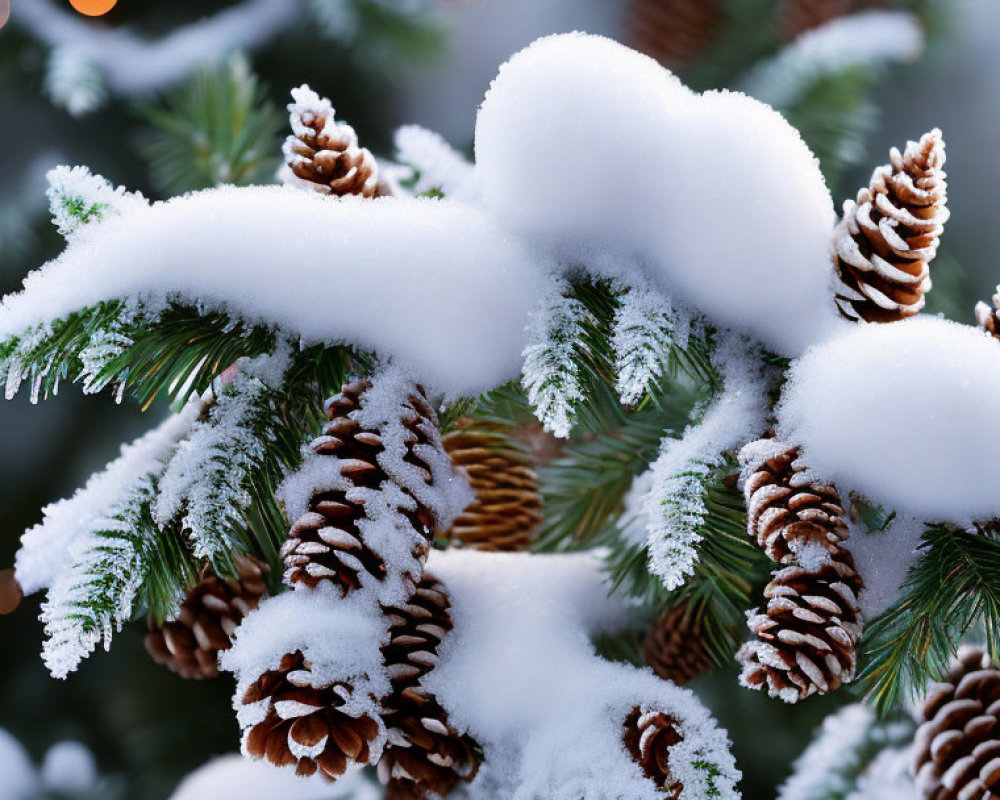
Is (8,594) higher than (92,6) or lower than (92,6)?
lower

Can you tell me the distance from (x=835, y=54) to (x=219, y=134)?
0.68m

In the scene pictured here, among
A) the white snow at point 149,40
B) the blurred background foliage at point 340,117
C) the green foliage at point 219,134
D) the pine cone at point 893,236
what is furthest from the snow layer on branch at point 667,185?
the white snow at point 149,40

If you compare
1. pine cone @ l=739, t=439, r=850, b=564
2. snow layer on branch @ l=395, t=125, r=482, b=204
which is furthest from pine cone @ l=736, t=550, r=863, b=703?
snow layer on branch @ l=395, t=125, r=482, b=204

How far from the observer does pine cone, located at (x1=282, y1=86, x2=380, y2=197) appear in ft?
1.65

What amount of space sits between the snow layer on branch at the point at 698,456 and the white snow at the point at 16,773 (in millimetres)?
978

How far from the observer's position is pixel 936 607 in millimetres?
438

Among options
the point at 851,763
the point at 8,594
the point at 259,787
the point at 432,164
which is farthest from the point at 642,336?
the point at 8,594

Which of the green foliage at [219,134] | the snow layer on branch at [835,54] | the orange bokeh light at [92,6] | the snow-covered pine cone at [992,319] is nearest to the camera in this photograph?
the snow-covered pine cone at [992,319]

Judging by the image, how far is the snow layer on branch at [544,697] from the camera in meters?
0.45

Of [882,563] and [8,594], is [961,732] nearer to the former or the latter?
[882,563]

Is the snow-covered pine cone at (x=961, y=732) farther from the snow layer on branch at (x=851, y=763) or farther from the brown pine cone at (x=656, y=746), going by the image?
the brown pine cone at (x=656, y=746)

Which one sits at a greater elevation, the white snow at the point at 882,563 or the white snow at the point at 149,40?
the white snow at the point at 149,40

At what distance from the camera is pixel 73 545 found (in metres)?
0.44

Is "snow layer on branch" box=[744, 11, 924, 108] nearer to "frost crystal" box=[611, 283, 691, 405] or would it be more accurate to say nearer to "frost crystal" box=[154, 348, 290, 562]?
"frost crystal" box=[611, 283, 691, 405]
